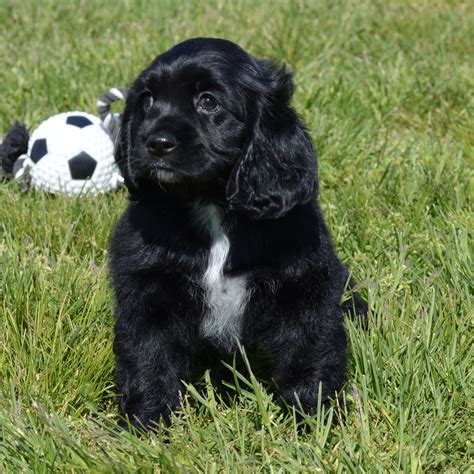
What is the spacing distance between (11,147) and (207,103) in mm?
1986

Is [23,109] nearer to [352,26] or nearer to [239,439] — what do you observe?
[352,26]

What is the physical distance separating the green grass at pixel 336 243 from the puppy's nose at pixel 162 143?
0.72 m

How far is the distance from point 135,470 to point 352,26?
4652mm

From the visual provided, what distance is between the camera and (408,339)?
9.44 ft

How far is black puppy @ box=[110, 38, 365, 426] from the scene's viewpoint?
2723 mm

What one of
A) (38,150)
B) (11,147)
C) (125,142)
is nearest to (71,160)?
(38,150)

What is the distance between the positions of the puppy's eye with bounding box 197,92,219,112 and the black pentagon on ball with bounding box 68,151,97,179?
64.1 inches

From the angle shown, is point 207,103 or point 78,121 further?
point 78,121

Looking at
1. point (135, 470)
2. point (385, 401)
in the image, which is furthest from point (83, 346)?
point (385, 401)

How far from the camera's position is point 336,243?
3760 millimetres

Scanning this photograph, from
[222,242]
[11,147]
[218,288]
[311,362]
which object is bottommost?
[11,147]

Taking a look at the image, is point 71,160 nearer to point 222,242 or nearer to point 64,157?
point 64,157

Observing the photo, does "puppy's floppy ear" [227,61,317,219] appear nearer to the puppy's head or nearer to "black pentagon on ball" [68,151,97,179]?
the puppy's head

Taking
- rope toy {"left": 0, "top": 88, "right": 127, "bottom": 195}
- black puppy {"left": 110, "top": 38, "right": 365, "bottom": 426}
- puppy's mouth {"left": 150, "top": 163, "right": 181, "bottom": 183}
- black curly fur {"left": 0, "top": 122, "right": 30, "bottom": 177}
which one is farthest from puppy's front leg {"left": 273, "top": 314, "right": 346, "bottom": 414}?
black curly fur {"left": 0, "top": 122, "right": 30, "bottom": 177}
